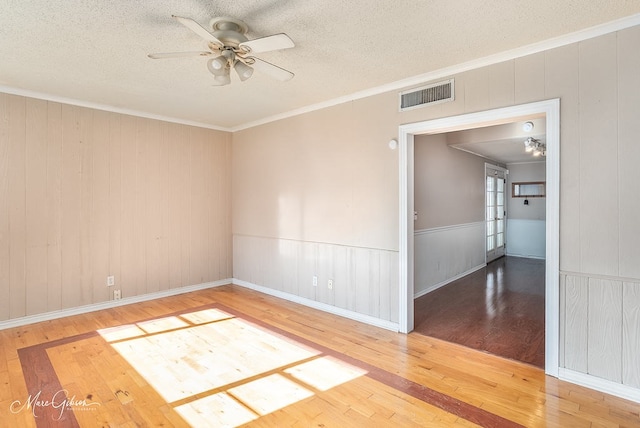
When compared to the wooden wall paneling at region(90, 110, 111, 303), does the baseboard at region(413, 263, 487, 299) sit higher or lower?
lower

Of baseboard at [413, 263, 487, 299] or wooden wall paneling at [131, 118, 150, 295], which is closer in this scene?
wooden wall paneling at [131, 118, 150, 295]

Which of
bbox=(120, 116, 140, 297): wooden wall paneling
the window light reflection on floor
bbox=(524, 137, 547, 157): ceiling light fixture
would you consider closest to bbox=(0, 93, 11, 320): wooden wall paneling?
bbox=(120, 116, 140, 297): wooden wall paneling

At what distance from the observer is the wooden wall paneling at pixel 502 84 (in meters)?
2.80

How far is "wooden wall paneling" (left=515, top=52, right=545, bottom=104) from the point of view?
2.66 m

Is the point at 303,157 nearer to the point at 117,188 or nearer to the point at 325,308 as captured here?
the point at 325,308

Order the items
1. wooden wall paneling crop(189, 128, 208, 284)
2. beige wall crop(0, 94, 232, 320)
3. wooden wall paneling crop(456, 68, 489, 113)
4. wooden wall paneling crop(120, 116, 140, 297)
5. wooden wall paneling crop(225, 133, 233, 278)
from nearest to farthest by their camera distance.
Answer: wooden wall paneling crop(456, 68, 489, 113) < beige wall crop(0, 94, 232, 320) < wooden wall paneling crop(120, 116, 140, 297) < wooden wall paneling crop(189, 128, 208, 284) < wooden wall paneling crop(225, 133, 233, 278)

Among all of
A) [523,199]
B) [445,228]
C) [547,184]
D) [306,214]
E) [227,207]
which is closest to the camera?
[547,184]

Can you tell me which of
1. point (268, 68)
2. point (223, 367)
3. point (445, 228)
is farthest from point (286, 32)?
point (445, 228)

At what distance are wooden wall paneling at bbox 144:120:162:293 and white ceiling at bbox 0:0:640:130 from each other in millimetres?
1017

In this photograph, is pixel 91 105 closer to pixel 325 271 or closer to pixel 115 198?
pixel 115 198

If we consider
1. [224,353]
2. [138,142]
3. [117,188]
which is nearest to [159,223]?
[117,188]

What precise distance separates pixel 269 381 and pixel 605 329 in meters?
2.56

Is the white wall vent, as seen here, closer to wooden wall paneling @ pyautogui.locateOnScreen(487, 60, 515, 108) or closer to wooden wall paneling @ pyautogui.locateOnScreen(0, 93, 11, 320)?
wooden wall paneling @ pyautogui.locateOnScreen(487, 60, 515, 108)

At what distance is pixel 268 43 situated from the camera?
6.98 ft
